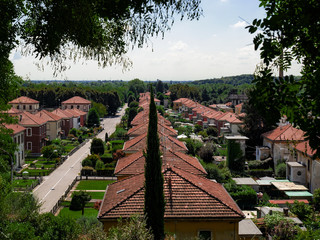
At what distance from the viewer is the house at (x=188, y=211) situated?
12.3 m

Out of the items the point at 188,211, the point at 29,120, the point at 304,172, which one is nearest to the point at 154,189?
the point at 188,211

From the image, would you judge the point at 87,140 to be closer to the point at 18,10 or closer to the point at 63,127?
the point at 63,127

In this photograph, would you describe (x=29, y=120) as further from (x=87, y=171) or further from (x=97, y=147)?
(x=87, y=171)

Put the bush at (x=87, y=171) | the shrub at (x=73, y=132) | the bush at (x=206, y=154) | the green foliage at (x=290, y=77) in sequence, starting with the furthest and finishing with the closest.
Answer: the shrub at (x=73, y=132) < the bush at (x=206, y=154) < the bush at (x=87, y=171) < the green foliage at (x=290, y=77)

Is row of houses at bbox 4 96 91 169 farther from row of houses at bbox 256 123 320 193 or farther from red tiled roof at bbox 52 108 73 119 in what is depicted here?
row of houses at bbox 256 123 320 193

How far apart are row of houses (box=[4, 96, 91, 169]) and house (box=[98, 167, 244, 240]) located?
18727 millimetres

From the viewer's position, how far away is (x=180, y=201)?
42.4 ft

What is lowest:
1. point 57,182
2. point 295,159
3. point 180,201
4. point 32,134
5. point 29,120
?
point 57,182

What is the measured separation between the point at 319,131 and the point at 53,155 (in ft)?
135

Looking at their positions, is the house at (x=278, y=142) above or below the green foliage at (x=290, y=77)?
below

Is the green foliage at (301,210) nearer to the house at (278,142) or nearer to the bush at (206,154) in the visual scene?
the house at (278,142)

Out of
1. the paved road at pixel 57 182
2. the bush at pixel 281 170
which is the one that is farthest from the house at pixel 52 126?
the bush at pixel 281 170

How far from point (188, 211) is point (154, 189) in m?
1.92

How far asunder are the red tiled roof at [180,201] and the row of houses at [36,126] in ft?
59.5
